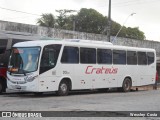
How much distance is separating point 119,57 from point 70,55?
4994 millimetres

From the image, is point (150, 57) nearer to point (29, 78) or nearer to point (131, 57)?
point (131, 57)

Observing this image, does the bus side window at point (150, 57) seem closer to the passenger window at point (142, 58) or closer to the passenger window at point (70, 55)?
the passenger window at point (142, 58)

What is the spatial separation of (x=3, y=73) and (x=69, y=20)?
2716 inches

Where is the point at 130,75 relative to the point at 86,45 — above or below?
below

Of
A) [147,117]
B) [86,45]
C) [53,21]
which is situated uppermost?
[53,21]

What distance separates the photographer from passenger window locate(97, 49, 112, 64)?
79.2ft

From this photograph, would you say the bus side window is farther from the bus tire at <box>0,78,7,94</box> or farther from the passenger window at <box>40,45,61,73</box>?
the bus tire at <box>0,78,7,94</box>

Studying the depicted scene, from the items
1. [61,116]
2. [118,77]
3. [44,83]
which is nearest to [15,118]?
[61,116]

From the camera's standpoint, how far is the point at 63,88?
21.3 meters

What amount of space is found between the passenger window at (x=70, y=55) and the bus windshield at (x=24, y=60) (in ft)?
5.65

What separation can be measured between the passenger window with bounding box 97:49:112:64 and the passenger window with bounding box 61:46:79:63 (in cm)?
208

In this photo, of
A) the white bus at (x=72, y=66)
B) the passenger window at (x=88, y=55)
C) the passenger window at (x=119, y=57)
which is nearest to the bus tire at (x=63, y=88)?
the white bus at (x=72, y=66)

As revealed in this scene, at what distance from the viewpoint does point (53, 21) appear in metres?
82.8

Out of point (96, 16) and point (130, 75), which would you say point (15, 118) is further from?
point (96, 16)
